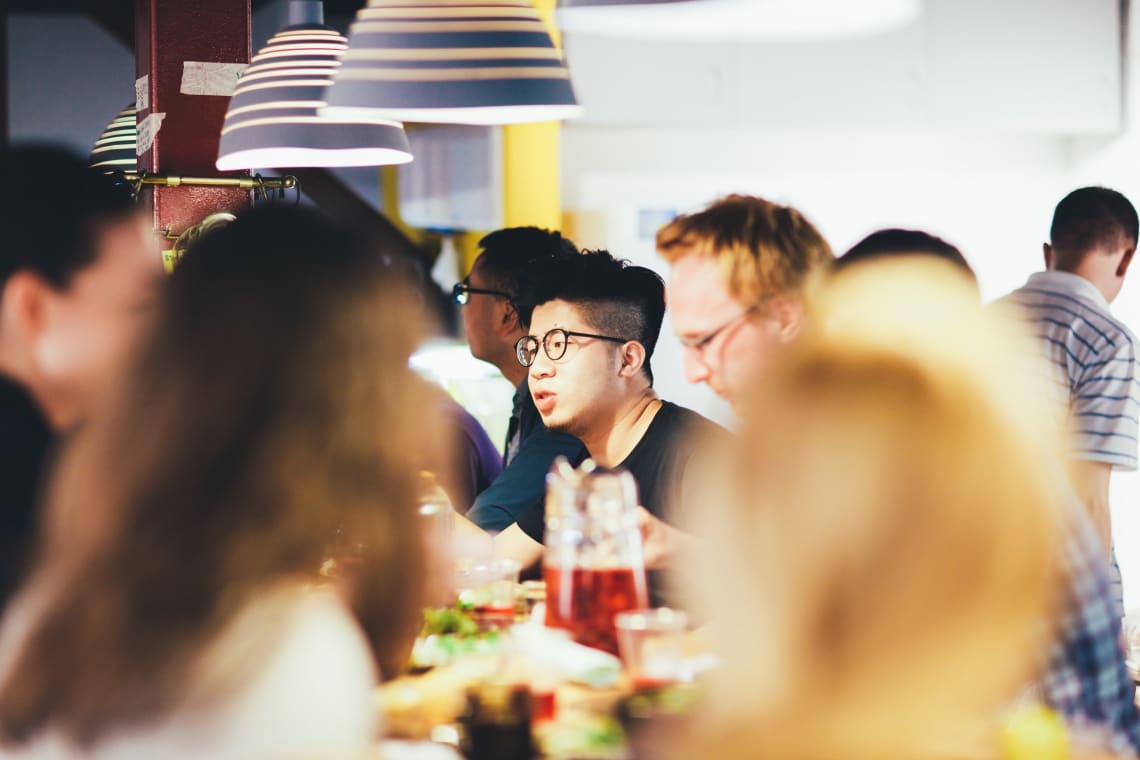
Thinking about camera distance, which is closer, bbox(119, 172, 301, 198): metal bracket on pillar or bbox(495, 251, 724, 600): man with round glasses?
bbox(495, 251, 724, 600): man with round glasses

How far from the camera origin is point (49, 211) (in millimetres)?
1731

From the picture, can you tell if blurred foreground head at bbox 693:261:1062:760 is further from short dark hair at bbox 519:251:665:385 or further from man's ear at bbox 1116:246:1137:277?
man's ear at bbox 1116:246:1137:277

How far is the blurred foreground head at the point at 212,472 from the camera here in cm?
113

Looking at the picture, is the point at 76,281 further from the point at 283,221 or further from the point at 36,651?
the point at 36,651

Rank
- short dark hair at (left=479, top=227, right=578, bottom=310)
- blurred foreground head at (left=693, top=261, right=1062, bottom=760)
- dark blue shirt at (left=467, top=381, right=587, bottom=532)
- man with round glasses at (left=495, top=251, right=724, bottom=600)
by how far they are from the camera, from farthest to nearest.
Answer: short dark hair at (left=479, top=227, right=578, bottom=310)
dark blue shirt at (left=467, top=381, right=587, bottom=532)
man with round glasses at (left=495, top=251, right=724, bottom=600)
blurred foreground head at (left=693, top=261, right=1062, bottom=760)

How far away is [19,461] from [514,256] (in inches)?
76.8

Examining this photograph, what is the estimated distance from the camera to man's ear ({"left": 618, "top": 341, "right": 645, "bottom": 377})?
2.97 meters

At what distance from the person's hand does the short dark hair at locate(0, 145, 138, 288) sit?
0.92m

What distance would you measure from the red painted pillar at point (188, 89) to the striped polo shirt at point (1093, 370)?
2111 mm

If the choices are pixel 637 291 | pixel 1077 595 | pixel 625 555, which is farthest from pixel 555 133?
pixel 1077 595

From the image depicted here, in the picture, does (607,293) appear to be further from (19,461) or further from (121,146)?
(121,146)

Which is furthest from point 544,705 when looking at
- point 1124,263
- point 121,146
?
point 121,146

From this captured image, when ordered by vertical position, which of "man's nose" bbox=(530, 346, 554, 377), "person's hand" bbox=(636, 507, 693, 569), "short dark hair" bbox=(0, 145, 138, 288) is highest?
"short dark hair" bbox=(0, 145, 138, 288)

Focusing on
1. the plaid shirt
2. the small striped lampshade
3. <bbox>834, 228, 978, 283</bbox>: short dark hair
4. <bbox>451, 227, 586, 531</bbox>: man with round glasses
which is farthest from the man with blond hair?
the small striped lampshade
